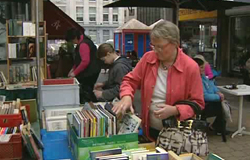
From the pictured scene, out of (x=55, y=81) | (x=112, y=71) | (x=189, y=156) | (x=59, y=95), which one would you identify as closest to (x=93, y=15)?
(x=55, y=81)

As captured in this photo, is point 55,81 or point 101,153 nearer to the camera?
point 101,153

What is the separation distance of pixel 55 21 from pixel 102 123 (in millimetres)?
7856

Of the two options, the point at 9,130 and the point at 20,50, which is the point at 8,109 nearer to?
the point at 9,130

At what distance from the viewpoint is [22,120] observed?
261 cm

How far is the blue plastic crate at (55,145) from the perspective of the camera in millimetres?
2108

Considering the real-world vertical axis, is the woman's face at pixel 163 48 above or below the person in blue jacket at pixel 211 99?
above

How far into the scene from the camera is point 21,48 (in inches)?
225

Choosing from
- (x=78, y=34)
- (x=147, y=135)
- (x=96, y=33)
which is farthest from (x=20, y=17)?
(x=96, y=33)

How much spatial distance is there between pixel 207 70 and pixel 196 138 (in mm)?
3645

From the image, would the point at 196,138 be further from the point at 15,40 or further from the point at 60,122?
the point at 15,40

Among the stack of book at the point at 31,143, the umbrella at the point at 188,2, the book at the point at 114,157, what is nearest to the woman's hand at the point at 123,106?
A: the book at the point at 114,157

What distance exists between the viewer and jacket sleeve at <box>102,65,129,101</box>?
11.2ft

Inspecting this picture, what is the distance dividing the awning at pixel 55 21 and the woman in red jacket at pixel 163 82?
714 cm

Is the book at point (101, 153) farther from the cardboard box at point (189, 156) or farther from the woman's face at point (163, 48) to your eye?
the woman's face at point (163, 48)
